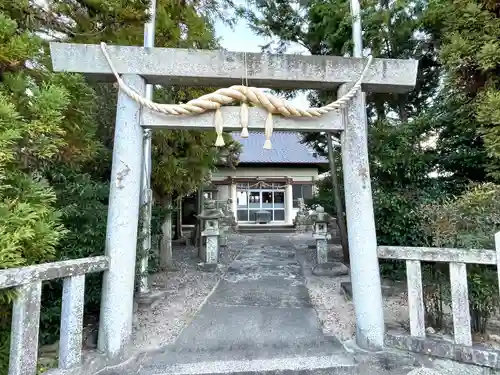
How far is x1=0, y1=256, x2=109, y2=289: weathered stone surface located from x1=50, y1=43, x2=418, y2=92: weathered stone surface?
1606mm

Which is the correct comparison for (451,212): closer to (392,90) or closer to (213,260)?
(392,90)

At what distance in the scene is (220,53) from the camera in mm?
2791

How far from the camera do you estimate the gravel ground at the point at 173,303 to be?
3.17 meters

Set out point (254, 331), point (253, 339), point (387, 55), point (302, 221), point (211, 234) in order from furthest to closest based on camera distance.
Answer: point (302, 221) → point (211, 234) → point (387, 55) → point (254, 331) → point (253, 339)

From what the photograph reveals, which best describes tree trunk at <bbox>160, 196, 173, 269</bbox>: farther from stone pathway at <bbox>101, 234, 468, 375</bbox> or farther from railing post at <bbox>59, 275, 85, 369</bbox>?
railing post at <bbox>59, 275, 85, 369</bbox>

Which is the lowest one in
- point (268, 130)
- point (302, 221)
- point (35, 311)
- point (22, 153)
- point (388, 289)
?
point (388, 289)

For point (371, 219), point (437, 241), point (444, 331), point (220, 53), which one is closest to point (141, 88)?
point (220, 53)

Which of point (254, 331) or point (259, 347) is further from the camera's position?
point (254, 331)

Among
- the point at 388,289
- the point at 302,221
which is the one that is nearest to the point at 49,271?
the point at 388,289

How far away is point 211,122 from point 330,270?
449 cm

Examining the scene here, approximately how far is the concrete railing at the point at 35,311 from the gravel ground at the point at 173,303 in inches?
29.8

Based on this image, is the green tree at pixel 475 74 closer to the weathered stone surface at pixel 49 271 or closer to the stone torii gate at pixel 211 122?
the stone torii gate at pixel 211 122

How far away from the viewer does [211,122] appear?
2.79 m

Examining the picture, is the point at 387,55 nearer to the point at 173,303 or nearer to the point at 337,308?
the point at 337,308
